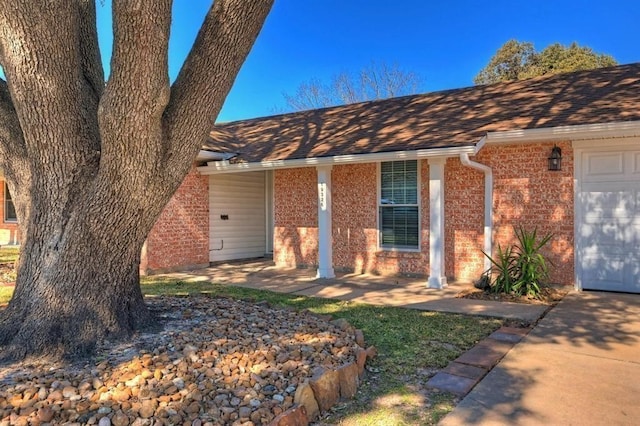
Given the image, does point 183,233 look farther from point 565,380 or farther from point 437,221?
point 565,380

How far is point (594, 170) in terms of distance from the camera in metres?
7.50

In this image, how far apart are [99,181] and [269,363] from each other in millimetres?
2023

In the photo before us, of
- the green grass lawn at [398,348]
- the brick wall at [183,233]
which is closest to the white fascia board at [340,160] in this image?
the brick wall at [183,233]

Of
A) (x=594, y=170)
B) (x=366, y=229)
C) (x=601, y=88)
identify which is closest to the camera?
(x=594, y=170)

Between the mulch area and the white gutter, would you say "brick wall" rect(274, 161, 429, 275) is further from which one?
the mulch area

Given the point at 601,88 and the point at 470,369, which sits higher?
the point at 601,88

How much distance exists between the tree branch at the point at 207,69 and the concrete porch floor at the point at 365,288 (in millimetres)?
4062

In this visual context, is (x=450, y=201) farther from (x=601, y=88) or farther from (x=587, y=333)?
(x=587, y=333)

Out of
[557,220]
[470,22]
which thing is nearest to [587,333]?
[557,220]

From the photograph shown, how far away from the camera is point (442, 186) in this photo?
8078mm

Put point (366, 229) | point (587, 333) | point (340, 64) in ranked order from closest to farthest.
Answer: point (587, 333) → point (366, 229) → point (340, 64)

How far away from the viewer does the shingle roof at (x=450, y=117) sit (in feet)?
25.1

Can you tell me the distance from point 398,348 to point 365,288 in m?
3.55

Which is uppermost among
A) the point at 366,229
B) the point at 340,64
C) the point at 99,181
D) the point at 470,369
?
the point at 340,64
